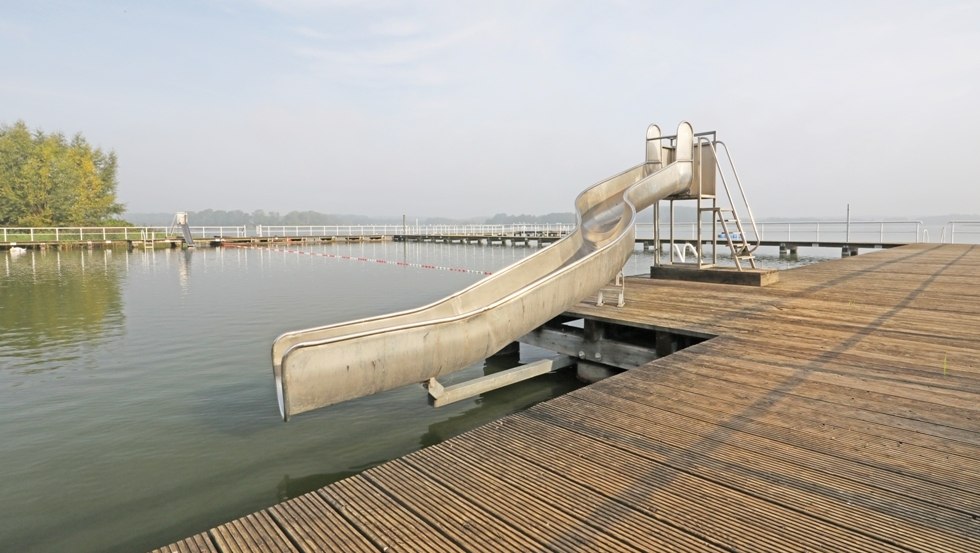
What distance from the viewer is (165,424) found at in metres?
6.12

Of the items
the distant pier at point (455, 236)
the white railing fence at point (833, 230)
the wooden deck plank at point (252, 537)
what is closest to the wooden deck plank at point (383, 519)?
the wooden deck plank at point (252, 537)

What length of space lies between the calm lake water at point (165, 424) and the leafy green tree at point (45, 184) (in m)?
47.4

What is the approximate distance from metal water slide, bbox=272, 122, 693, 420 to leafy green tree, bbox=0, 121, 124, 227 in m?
58.0

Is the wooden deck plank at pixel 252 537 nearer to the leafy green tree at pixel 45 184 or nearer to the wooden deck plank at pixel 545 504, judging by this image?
the wooden deck plank at pixel 545 504

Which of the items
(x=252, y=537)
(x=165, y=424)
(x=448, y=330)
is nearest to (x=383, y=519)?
(x=252, y=537)

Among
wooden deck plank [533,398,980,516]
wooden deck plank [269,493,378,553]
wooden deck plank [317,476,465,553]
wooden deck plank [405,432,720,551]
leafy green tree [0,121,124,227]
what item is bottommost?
wooden deck plank [269,493,378,553]

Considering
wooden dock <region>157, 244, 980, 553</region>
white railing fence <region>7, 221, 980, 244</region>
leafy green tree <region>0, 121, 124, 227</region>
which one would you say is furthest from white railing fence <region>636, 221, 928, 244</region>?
leafy green tree <region>0, 121, 124, 227</region>

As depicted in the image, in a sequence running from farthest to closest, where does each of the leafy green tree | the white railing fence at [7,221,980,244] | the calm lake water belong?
the leafy green tree
the white railing fence at [7,221,980,244]
the calm lake water

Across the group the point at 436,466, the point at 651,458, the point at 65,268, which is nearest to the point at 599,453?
the point at 651,458

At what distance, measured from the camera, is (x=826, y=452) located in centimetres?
330

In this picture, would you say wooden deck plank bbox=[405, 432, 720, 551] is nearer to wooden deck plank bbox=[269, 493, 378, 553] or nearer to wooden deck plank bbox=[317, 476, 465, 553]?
wooden deck plank bbox=[317, 476, 465, 553]

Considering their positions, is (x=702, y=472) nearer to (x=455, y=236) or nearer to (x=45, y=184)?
(x=455, y=236)

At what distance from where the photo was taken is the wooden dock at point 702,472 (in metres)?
2.48

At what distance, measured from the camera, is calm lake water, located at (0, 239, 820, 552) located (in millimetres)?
4359
